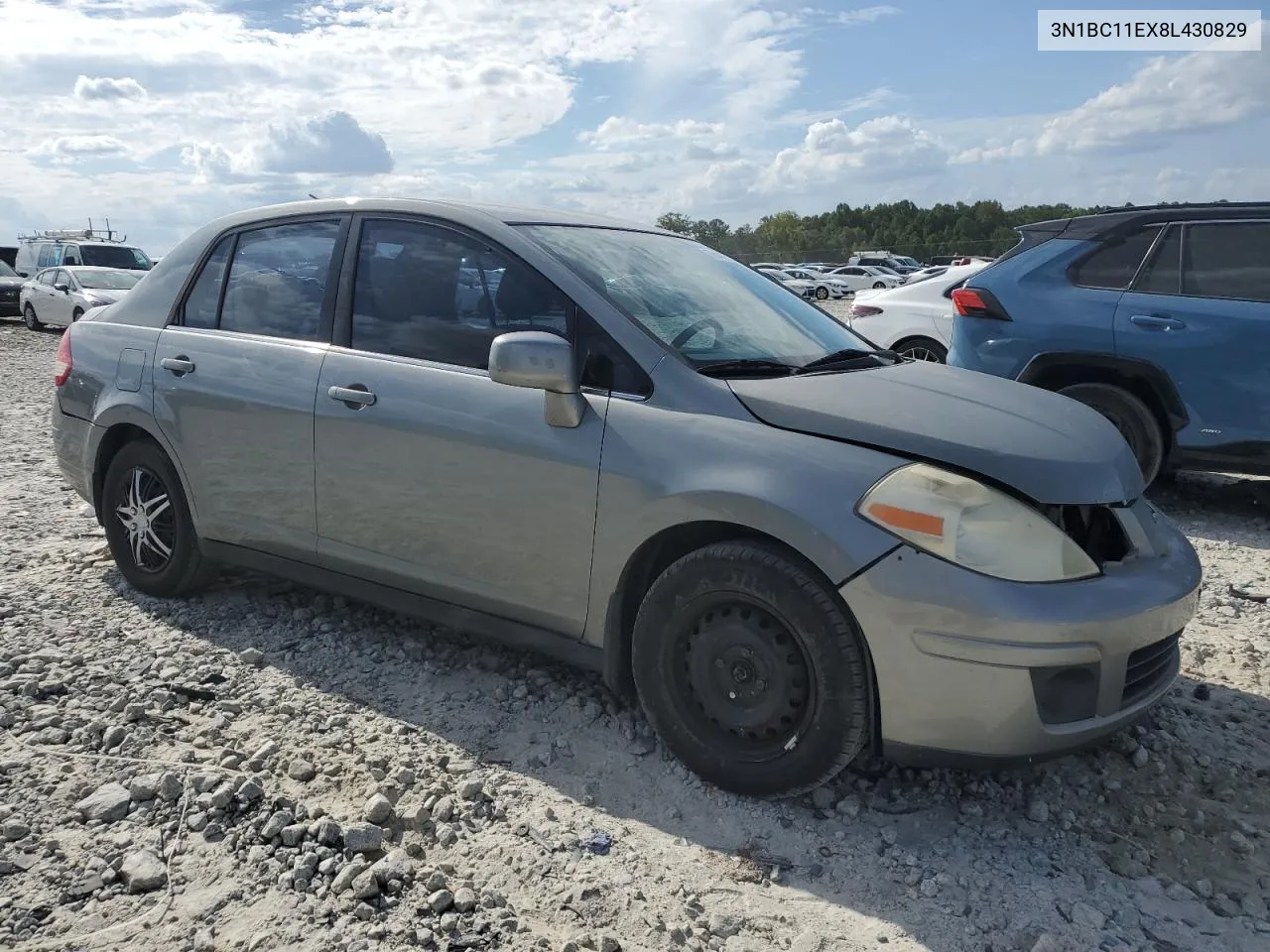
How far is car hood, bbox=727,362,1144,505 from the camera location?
2668mm

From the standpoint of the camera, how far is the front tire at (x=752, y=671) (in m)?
2.61

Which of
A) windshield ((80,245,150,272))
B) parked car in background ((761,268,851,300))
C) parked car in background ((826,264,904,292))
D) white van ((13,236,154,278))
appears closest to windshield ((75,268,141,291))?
white van ((13,236,154,278))

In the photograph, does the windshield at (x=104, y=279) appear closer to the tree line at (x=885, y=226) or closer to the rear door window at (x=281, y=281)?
the rear door window at (x=281, y=281)

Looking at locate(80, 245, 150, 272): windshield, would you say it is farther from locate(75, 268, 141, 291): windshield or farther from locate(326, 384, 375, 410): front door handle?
locate(326, 384, 375, 410): front door handle

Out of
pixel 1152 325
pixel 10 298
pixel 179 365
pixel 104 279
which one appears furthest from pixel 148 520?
pixel 10 298

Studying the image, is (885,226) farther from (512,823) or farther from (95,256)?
(512,823)

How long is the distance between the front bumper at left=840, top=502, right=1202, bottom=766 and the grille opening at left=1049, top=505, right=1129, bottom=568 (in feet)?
0.40

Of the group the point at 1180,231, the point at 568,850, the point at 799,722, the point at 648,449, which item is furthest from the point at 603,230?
the point at 1180,231

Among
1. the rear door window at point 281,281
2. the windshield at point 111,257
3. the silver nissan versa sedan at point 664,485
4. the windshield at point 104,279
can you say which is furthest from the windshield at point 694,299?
the windshield at point 111,257

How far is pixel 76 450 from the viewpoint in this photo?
4500 millimetres

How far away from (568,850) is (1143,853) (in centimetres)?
151

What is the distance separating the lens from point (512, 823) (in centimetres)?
276

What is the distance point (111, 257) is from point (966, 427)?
2233 centimetres

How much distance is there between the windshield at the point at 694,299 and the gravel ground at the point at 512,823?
1274mm
